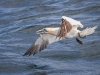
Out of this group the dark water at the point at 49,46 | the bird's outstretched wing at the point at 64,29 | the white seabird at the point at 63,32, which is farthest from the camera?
the dark water at the point at 49,46

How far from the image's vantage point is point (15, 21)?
65.0ft

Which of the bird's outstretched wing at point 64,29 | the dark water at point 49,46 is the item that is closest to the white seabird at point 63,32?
the bird's outstretched wing at point 64,29

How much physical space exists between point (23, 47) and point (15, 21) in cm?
423

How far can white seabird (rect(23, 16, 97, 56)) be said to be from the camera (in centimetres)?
1143

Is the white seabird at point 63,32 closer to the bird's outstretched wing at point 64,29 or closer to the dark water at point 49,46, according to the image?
the bird's outstretched wing at point 64,29

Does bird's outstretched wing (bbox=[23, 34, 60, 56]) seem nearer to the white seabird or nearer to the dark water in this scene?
the white seabird

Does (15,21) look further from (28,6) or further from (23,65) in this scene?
(23,65)

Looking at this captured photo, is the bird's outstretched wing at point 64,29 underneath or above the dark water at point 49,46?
above

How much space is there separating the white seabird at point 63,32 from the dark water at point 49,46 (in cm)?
68

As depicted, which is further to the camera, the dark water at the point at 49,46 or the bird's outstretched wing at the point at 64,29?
the dark water at the point at 49,46

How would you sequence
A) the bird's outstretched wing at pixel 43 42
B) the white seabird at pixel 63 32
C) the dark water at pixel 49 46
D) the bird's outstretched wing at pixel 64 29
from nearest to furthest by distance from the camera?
the bird's outstretched wing at pixel 64 29
the white seabird at pixel 63 32
the bird's outstretched wing at pixel 43 42
the dark water at pixel 49 46

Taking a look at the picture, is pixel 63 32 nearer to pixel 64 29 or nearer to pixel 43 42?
pixel 64 29

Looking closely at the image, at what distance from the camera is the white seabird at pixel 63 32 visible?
37.5 feet

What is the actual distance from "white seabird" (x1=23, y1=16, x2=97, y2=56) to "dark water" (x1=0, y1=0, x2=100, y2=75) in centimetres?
68
